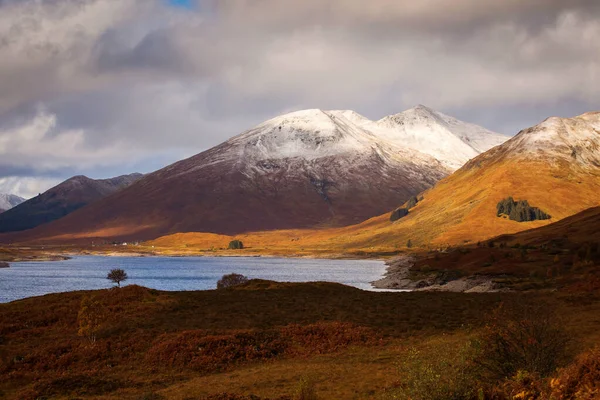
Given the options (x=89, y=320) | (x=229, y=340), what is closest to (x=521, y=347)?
(x=229, y=340)

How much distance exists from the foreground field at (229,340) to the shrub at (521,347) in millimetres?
2131

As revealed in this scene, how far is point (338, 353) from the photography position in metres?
36.2

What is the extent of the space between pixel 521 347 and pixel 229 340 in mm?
18249

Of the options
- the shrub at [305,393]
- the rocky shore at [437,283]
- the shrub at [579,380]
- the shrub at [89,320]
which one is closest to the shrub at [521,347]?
the shrub at [579,380]

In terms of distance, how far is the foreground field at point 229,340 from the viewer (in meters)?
28.3

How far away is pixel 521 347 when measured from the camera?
80.2 feet

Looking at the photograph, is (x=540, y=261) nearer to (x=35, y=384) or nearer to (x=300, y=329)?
(x=300, y=329)

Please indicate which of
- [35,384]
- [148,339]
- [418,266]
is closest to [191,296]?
[148,339]

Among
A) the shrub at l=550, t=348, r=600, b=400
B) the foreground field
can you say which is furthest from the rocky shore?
the shrub at l=550, t=348, r=600, b=400

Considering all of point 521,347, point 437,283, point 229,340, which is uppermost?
point 521,347

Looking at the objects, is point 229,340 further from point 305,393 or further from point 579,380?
point 579,380

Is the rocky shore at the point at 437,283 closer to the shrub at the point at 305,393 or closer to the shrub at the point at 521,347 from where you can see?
the shrub at the point at 521,347

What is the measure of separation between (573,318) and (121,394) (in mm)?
29958

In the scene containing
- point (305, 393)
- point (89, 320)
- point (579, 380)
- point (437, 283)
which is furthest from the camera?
point (437, 283)
